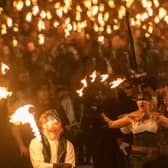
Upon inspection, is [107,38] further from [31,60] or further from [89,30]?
[31,60]

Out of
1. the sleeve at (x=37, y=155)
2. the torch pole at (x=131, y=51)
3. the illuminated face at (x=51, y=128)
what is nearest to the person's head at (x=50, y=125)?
the illuminated face at (x=51, y=128)

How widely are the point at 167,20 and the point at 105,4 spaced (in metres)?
1.28

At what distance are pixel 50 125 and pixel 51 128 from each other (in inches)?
1.5

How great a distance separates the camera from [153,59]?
1066 cm

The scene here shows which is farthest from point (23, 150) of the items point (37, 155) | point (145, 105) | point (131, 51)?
point (131, 51)

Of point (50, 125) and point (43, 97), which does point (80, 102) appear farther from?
point (50, 125)

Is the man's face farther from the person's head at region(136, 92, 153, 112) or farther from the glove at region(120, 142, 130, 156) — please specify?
the glove at region(120, 142, 130, 156)

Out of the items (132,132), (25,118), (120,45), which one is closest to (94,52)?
(120,45)

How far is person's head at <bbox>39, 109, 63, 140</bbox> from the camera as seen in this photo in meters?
7.44

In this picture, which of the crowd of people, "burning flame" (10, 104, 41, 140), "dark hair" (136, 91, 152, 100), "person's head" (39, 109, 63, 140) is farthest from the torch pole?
"burning flame" (10, 104, 41, 140)

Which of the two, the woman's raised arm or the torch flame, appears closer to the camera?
the woman's raised arm

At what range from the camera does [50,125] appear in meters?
7.43

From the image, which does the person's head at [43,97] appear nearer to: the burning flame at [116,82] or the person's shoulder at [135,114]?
the burning flame at [116,82]

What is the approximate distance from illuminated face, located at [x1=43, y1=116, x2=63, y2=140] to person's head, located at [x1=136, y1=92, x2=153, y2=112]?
1307 mm
